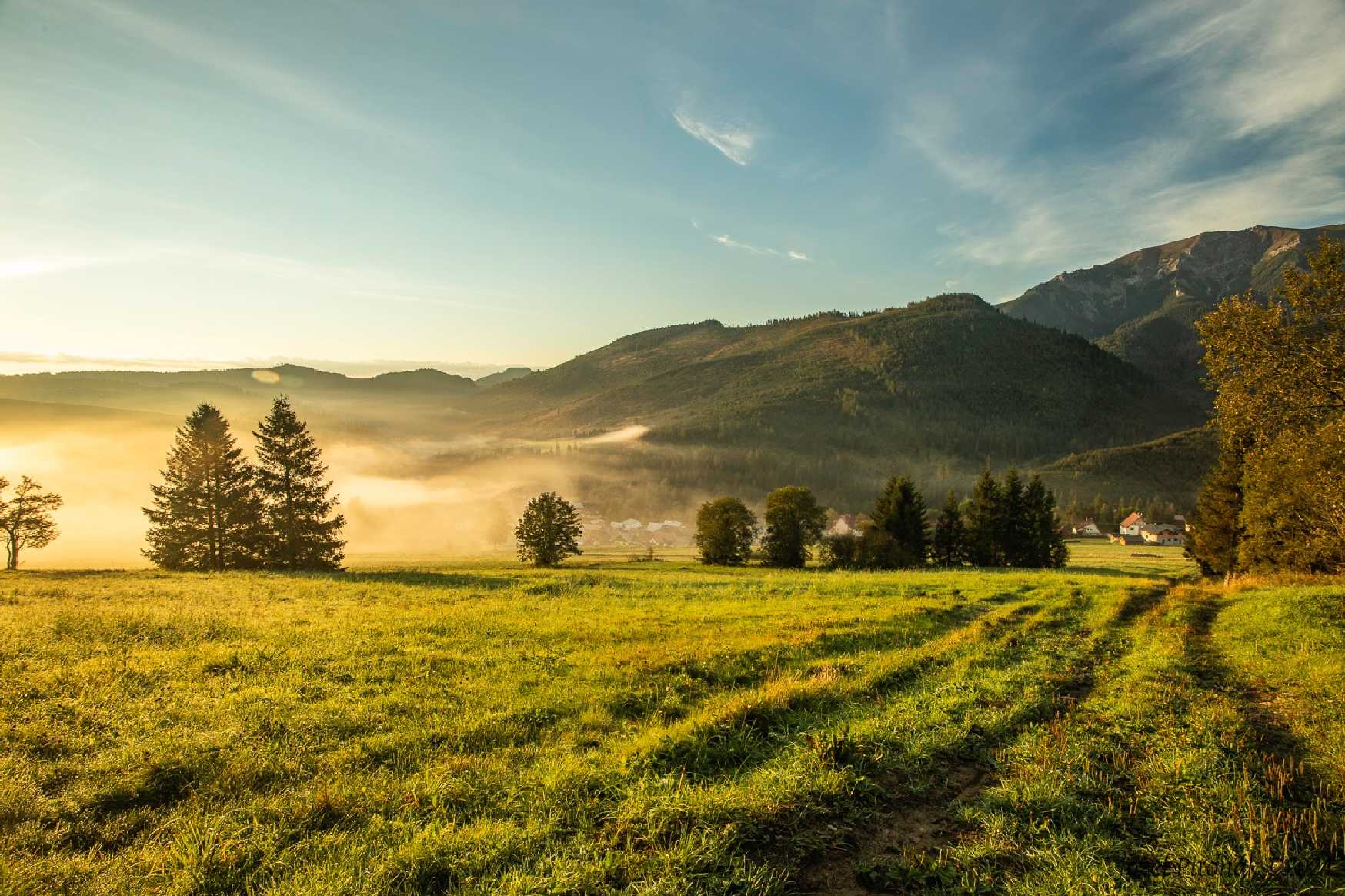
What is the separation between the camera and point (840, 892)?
5863 mm

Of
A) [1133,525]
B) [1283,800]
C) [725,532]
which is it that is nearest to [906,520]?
[725,532]

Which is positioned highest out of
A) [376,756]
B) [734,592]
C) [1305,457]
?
[1305,457]

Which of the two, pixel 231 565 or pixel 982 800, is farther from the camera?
pixel 231 565

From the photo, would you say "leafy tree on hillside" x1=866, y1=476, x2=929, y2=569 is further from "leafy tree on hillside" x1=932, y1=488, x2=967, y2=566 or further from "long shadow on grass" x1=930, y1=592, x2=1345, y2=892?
"long shadow on grass" x1=930, y1=592, x2=1345, y2=892

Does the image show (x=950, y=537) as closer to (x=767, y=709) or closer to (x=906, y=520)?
(x=906, y=520)

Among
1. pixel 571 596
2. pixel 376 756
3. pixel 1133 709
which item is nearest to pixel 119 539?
pixel 571 596

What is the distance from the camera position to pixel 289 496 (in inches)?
1832

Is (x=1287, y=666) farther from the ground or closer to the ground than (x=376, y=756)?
closer to the ground

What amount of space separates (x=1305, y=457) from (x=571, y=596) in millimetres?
28563

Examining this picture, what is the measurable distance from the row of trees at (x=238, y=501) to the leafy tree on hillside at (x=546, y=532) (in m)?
20.8

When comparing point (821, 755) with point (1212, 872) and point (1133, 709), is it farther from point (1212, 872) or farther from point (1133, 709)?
point (1133, 709)

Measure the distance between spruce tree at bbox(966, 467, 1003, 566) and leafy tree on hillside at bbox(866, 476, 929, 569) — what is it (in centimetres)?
538

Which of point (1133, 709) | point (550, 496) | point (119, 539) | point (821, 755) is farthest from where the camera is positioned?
point (119, 539)

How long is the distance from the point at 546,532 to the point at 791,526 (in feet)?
97.9
